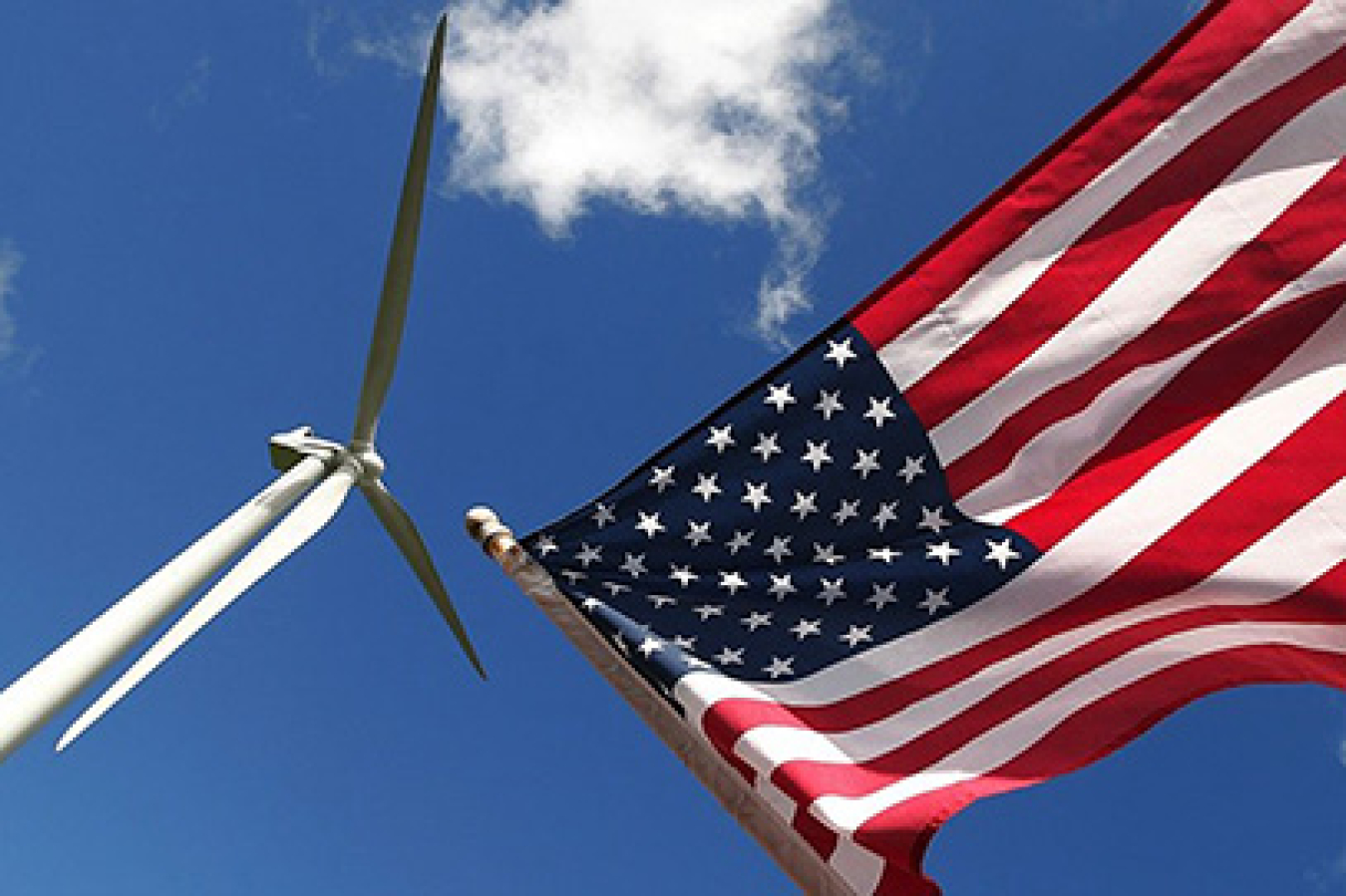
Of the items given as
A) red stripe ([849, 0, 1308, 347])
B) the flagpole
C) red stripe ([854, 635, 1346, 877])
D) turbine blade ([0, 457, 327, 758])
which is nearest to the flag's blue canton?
the flagpole

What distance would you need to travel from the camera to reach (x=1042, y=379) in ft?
36.6

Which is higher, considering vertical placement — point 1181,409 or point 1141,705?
point 1181,409

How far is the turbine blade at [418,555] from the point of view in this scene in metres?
12.1

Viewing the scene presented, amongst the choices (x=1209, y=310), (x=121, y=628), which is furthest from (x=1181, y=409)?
(x=121, y=628)

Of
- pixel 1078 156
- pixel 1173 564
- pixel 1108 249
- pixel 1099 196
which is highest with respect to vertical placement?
pixel 1078 156

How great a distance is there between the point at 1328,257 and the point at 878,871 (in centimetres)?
531

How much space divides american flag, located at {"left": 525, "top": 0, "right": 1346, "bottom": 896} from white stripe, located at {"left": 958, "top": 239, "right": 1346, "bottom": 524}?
2 cm

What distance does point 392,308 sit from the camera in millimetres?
11883

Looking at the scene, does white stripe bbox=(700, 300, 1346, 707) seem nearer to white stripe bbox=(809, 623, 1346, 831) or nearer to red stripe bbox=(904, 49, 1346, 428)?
white stripe bbox=(809, 623, 1346, 831)

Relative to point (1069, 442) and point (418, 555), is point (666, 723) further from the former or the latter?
point (1069, 442)

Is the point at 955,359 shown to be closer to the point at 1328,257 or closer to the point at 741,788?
the point at 1328,257

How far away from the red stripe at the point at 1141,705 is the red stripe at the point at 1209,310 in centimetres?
204

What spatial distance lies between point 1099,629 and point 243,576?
582 centimetres

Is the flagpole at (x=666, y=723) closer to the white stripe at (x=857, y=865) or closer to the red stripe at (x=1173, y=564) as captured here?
the white stripe at (x=857, y=865)
